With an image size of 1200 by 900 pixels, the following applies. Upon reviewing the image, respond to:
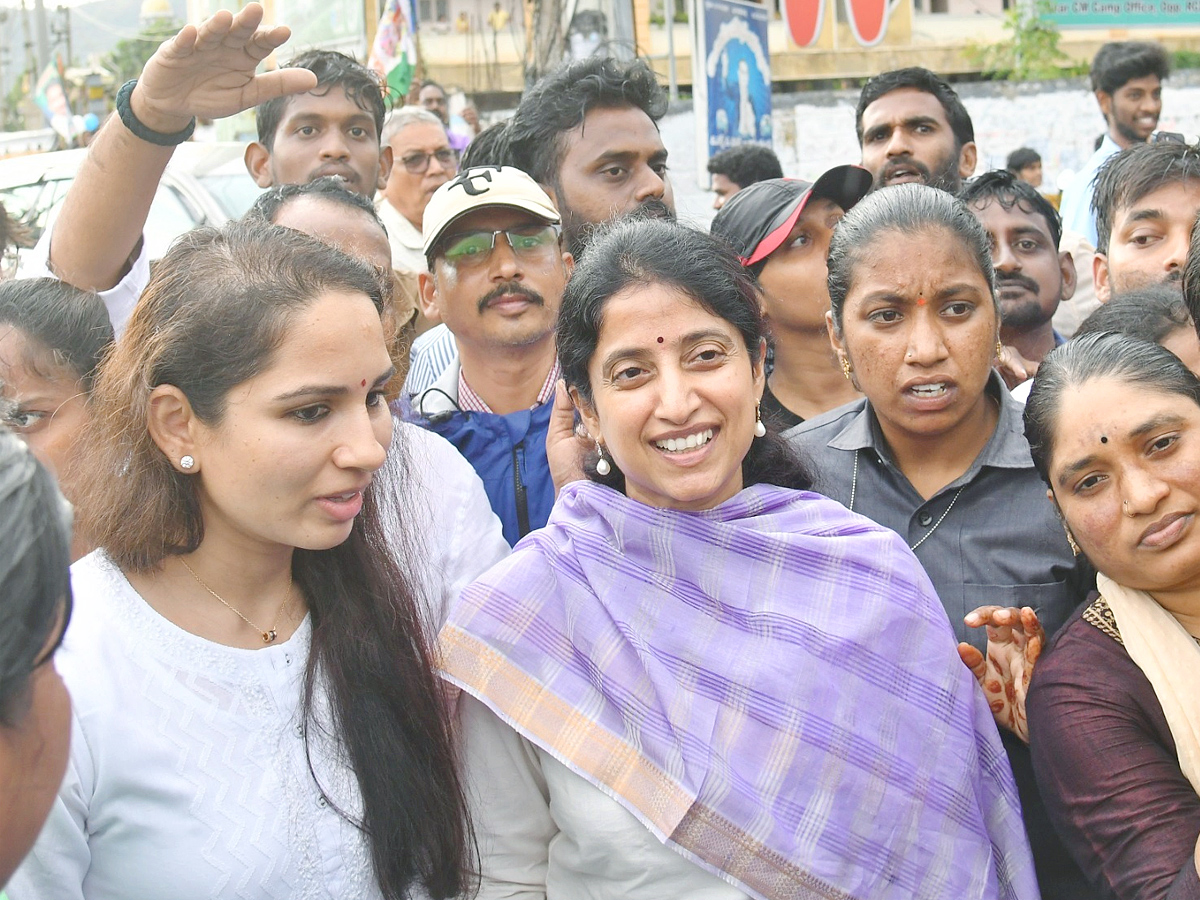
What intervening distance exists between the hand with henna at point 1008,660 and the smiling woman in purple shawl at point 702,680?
72mm

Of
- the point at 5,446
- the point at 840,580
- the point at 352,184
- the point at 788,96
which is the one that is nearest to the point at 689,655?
the point at 840,580

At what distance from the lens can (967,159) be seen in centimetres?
497

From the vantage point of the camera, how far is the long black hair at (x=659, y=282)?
241 cm

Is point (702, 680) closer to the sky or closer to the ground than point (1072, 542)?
closer to the ground

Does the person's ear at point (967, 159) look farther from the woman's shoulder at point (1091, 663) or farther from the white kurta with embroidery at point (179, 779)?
the white kurta with embroidery at point (179, 779)

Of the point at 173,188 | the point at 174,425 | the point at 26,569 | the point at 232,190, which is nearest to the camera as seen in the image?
the point at 26,569

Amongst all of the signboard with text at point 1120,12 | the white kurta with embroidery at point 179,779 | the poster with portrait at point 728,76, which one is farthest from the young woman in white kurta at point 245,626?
the signboard with text at point 1120,12

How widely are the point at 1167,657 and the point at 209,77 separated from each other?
6.94 feet

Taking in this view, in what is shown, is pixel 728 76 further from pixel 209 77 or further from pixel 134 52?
pixel 134 52

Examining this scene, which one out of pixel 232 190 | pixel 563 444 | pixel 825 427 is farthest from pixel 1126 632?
pixel 232 190

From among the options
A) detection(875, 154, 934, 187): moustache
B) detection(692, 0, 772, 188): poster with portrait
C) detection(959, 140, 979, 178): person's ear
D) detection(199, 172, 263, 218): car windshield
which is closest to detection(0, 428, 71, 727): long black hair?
detection(875, 154, 934, 187): moustache

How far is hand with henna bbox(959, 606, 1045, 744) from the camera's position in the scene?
7.54ft

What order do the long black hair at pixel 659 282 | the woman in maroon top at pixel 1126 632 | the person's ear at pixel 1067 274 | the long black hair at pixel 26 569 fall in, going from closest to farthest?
the long black hair at pixel 26 569 → the woman in maroon top at pixel 1126 632 → the long black hair at pixel 659 282 → the person's ear at pixel 1067 274

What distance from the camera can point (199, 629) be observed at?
2.05 metres
